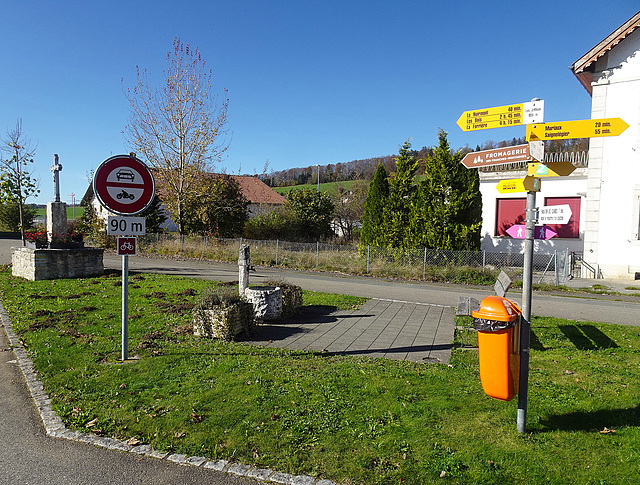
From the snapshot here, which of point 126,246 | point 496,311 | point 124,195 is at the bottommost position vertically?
point 496,311

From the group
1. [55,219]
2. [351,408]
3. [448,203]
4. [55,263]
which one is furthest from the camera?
[448,203]

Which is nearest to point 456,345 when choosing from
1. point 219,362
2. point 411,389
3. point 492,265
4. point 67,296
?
point 411,389

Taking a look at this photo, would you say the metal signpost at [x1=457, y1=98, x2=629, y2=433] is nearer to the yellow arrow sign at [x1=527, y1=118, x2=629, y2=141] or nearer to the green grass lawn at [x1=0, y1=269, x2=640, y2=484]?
the yellow arrow sign at [x1=527, y1=118, x2=629, y2=141]

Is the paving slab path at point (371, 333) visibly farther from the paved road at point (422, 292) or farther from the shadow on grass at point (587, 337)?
the shadow on grass at point (587, 337)

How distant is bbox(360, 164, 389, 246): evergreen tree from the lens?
2086cm

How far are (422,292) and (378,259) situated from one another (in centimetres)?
495

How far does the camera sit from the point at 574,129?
4.34 metres

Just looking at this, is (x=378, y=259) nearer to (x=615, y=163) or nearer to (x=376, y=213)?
(x=376, y=213)

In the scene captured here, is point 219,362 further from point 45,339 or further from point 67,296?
point 67,296

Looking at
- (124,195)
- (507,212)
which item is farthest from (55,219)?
(507,212)

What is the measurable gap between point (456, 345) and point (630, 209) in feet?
49.0

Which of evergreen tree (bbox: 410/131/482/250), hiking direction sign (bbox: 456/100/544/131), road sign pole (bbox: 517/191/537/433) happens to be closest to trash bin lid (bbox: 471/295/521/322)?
road sign pole (bbox: 517/191/537/433)

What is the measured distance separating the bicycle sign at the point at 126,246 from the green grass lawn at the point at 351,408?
1475 mm

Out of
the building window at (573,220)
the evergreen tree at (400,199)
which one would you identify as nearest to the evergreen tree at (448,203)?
the evergreen tree at (400,199)
